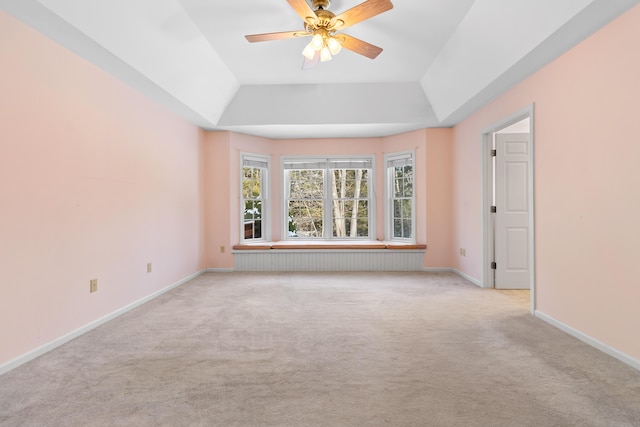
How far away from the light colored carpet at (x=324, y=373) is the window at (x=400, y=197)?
2386 mm

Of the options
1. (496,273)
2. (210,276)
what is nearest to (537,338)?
(496,273)

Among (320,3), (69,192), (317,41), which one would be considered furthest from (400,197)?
(69,192)

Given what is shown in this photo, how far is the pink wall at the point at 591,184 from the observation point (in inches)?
87.4

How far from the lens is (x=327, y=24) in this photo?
275 cm

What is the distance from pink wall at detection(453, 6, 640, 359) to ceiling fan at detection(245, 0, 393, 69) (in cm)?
160

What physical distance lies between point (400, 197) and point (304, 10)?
3.85 m

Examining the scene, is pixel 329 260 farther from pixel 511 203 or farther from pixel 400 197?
pixel 511 203

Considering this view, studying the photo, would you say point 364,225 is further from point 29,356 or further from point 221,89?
point 29,356

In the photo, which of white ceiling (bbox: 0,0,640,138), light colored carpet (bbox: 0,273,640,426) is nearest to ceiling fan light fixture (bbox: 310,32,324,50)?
white ceiling (bbox: 0,0,640,138)

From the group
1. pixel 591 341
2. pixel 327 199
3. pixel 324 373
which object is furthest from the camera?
pixel 327 199

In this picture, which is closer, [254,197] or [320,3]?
[320,3]

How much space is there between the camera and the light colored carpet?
5.54 feet

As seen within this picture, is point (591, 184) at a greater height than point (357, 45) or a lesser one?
lesser

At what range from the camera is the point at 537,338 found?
267cm
